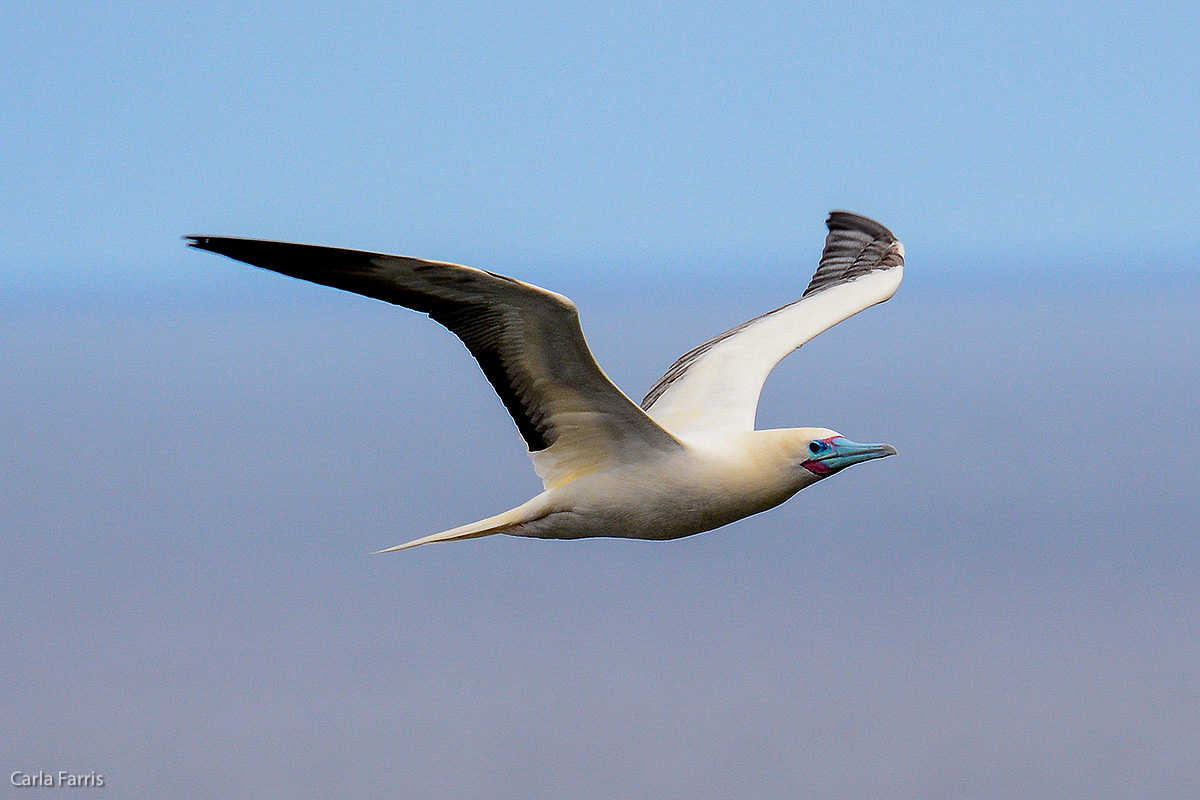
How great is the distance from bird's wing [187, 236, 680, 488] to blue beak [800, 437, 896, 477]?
3.19 feet

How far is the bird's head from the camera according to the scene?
8977 mm

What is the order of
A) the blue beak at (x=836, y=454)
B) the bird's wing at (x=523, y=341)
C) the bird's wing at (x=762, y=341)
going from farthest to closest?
the bird's wing at (x=762, y=341), the blue beak at (x=836, y=454), the bird's wing at (x=523, y=341)

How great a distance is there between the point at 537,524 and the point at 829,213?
684cm

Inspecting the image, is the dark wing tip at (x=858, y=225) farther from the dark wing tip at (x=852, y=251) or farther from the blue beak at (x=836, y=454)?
the blue beak at (x=836, y=454)

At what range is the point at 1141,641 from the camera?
121688 millimetres

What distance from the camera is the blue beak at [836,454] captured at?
8.97 meters

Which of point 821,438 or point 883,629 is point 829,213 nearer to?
point 821,438

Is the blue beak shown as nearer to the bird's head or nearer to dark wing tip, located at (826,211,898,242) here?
the bird's head

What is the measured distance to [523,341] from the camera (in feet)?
26.9

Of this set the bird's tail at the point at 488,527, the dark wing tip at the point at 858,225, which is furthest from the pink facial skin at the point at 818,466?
the dark wing tip at the point at 858,225

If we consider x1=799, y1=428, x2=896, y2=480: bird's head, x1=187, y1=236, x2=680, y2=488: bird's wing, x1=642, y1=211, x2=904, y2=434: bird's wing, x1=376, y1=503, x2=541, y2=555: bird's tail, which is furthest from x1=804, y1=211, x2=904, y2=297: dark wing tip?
x1=376, y1=503, x2=541, y2=555: bird's tail

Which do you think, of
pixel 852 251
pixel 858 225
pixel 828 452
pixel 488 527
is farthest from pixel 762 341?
pixel 488 527

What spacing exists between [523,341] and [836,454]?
235 cm

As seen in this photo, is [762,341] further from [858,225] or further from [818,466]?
[858,225]
